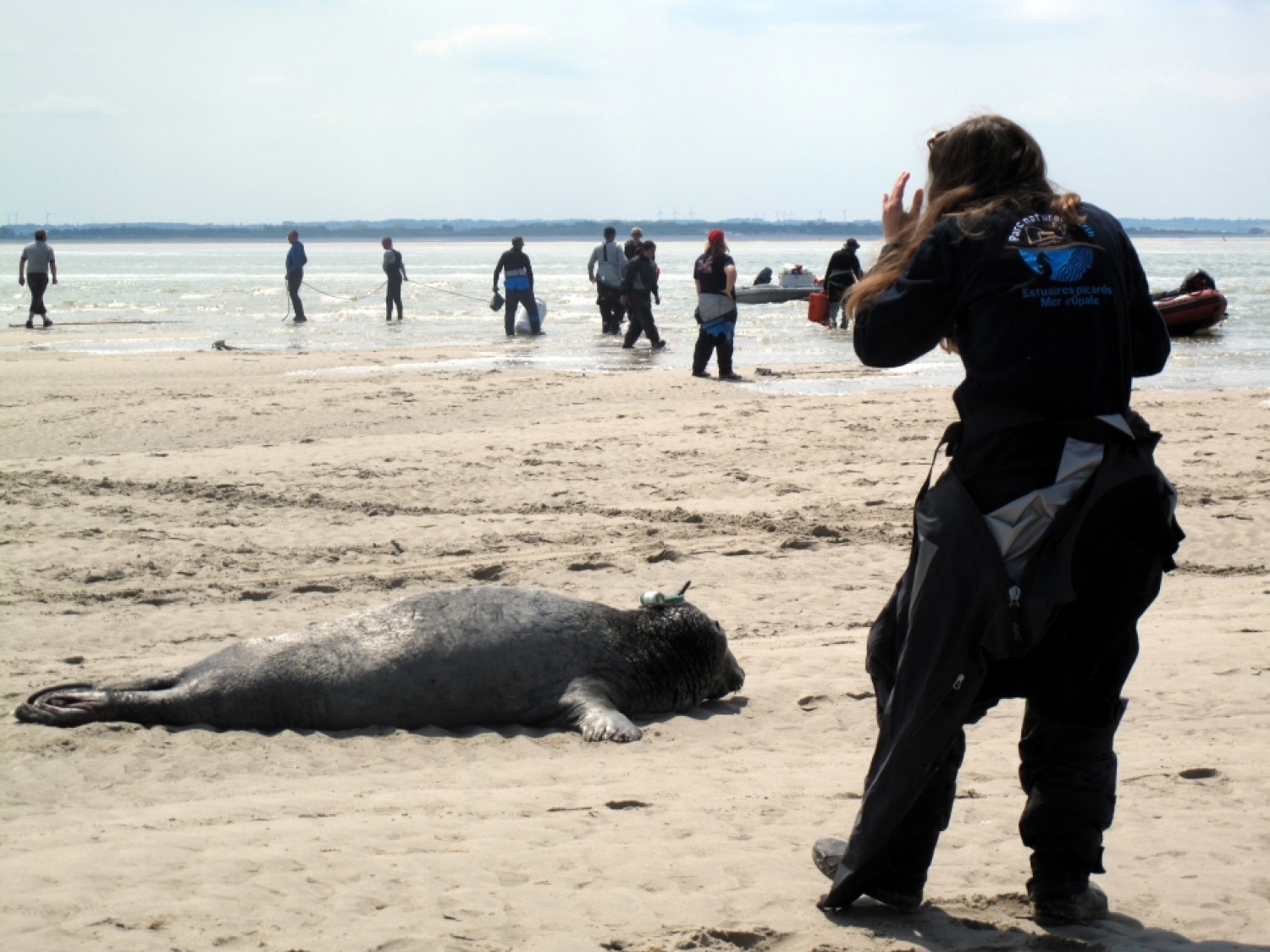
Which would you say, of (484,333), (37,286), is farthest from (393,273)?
(37,286)

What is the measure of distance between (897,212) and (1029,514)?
0.83 meters

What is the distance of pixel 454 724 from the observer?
198 inches

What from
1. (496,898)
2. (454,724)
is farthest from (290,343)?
(496,898)

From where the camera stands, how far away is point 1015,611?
2.71 m

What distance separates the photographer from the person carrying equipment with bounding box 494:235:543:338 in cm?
2242

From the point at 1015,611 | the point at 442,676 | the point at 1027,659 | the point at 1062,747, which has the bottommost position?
the point at 442,676

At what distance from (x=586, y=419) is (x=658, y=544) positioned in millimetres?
4633

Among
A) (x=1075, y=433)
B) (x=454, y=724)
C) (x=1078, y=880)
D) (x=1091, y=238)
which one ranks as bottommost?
(x=454, y=724)

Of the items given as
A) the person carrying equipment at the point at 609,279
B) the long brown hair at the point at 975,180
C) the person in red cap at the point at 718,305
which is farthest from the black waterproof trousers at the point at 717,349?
the long brown hair at the point at 975,180

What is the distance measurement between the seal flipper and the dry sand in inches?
3.0

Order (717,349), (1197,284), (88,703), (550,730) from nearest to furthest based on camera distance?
(88,703) < (550,730) < (717,349) < (1197,284)

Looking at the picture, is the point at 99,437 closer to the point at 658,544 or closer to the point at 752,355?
the point at 658,544

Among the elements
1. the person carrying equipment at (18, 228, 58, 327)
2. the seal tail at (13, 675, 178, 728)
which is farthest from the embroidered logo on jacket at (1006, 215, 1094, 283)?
the person carrying equipment at (18, 228, 58, 327)

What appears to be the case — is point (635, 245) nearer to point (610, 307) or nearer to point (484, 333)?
→ point (610, 307)
